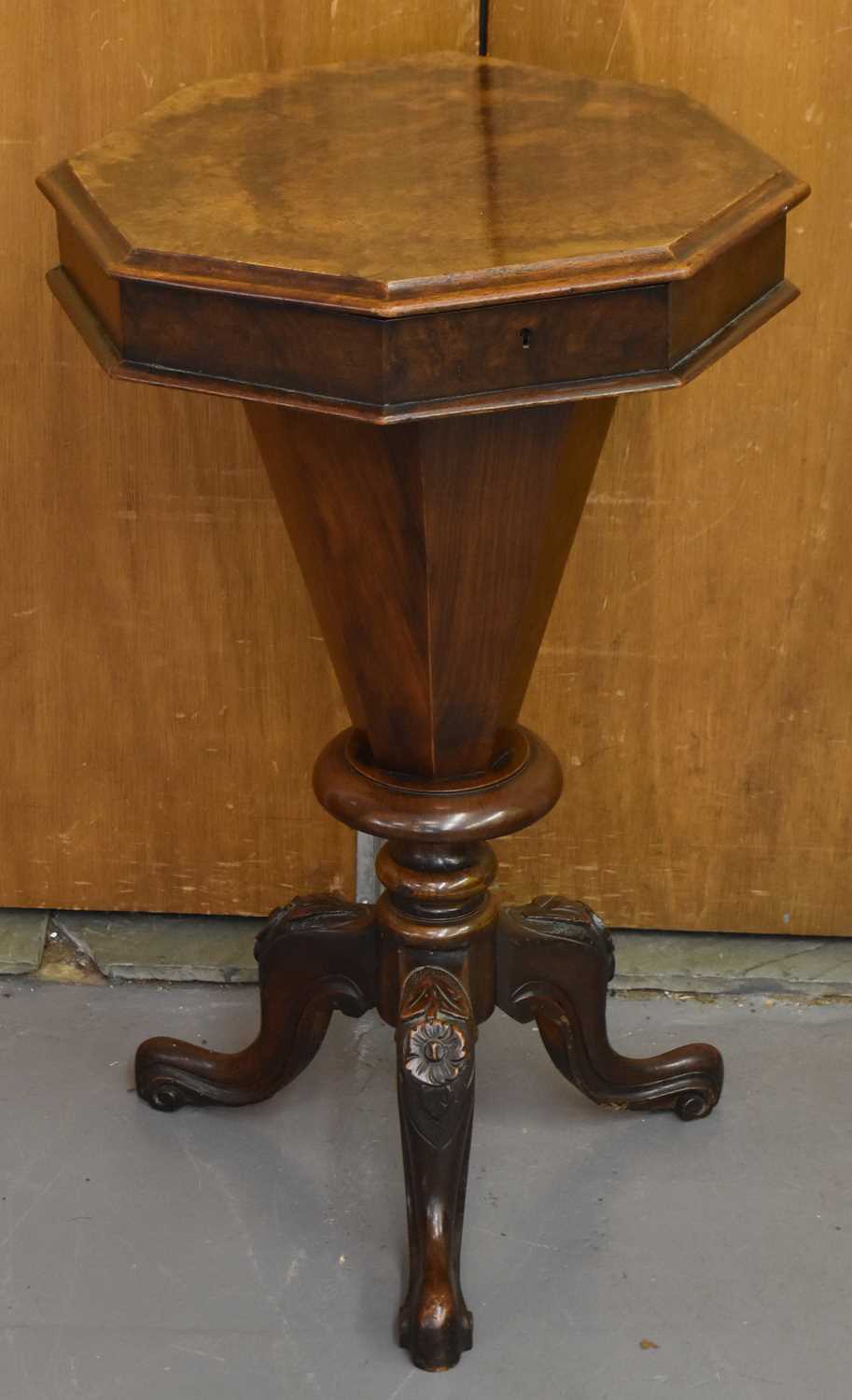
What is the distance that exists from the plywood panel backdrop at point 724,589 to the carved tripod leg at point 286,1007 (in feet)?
1.52

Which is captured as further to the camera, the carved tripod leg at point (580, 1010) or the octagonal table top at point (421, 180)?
the carved tripod leg at point (580, 1010)

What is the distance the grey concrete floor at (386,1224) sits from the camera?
175 cm

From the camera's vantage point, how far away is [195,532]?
2.19m

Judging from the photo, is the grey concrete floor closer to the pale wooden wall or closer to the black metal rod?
the pale wooden wall

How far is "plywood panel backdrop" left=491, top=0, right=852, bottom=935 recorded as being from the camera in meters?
1.93

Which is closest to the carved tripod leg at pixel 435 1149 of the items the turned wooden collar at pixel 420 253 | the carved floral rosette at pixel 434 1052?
the carved floral rosette at pixel 434 1052

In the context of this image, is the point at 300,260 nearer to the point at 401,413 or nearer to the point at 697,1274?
the point at 401,413

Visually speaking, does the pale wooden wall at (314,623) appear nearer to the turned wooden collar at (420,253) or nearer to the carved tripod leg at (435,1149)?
the turned wooden collar at (420,253)

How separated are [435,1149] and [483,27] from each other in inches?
46.3

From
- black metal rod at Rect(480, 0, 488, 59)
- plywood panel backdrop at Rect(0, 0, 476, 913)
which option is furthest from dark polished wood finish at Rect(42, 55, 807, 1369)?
plywood panel backdrop at Rect(0, 0, 476, 913)

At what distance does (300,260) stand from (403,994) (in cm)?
78

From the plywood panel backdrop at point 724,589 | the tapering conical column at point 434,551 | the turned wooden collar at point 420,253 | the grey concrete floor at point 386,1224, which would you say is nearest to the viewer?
the turned wooden collar at point 420,253

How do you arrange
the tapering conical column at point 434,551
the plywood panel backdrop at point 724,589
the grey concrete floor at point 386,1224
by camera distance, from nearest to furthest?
the tapering conical column at point 434,551 → the grey concrete floor at point 386,1224 → the plywood panel backdrop at point 724,589

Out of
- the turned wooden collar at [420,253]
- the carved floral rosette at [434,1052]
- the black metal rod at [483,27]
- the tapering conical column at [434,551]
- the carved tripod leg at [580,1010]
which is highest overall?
the black metal rod at [483,27]
